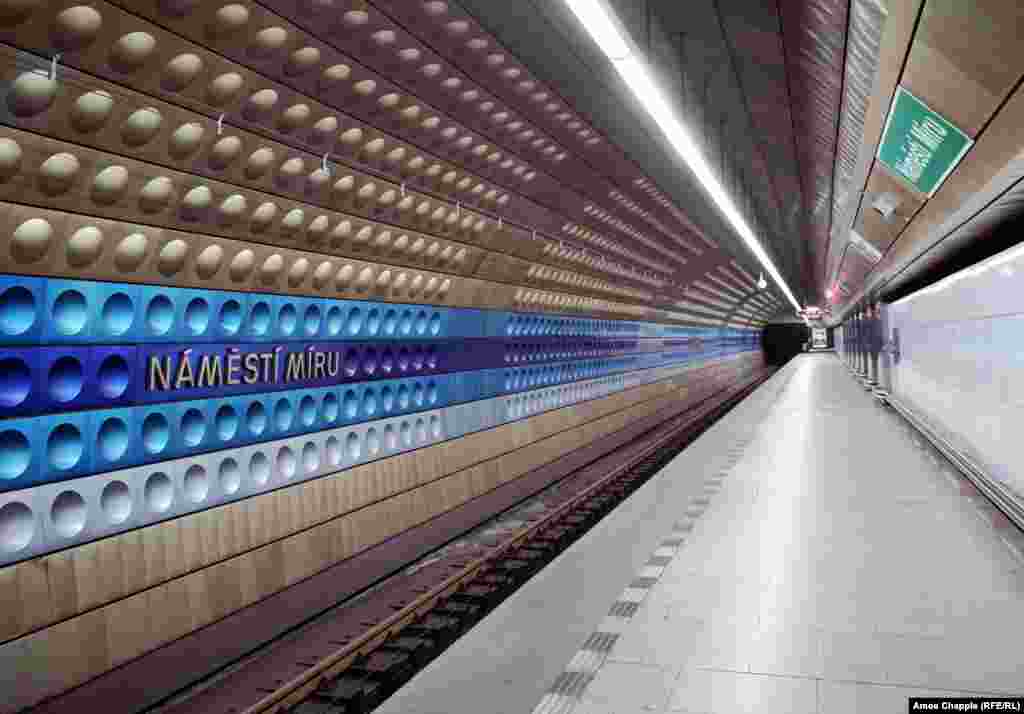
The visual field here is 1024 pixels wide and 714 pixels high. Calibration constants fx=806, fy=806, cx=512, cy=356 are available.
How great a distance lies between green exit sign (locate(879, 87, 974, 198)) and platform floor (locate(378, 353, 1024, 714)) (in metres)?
2.92

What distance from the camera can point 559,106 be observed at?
679cm

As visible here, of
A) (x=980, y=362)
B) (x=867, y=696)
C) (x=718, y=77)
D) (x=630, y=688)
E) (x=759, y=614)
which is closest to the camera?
(x=867, y=696)

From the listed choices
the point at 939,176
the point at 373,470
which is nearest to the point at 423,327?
the point at 373,470

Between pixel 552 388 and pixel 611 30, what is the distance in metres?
7.52

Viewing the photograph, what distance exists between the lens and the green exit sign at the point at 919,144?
580 cm

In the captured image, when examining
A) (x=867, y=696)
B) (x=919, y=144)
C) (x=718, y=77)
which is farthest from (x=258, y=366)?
(x=718, y=77)

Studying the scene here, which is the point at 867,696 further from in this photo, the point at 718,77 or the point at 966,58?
the point at 718,77

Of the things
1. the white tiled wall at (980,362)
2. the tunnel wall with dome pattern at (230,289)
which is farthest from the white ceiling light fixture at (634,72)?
the white tiled wall at (980,362)

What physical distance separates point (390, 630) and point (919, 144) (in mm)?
5541

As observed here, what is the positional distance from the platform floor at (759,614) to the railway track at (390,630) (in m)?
0.65

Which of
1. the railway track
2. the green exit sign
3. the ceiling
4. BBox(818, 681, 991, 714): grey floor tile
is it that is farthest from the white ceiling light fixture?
the railway track

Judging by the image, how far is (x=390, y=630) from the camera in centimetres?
528

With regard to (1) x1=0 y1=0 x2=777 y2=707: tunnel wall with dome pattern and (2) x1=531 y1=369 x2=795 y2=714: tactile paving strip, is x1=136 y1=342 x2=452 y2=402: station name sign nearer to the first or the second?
(1) x1=0 y1=0 x2=777 y2=707: tunnel wall with dome pattern

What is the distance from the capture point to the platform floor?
359 cm
